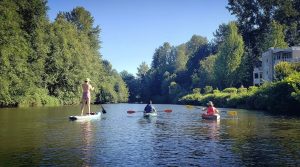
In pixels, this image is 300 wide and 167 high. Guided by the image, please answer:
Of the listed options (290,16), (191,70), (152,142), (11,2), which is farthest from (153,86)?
(152,142)

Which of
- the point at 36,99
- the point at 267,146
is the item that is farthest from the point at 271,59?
the point at 267,146

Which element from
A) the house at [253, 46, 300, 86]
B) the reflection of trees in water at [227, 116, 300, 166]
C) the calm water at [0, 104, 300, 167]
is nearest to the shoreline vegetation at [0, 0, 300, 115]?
the house at [253, 46, 300, 86]

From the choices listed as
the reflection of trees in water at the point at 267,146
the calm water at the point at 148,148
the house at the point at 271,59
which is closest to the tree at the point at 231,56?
the house at the point at 271,59

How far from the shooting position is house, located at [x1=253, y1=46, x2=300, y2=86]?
313 ft

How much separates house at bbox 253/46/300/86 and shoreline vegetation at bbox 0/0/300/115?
336 cm

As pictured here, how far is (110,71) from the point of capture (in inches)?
6570

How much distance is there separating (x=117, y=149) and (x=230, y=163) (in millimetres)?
6491

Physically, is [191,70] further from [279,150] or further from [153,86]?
[279,150]

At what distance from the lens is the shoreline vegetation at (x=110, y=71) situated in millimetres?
70562

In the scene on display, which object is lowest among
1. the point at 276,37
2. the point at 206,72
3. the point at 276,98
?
the point at 276,98

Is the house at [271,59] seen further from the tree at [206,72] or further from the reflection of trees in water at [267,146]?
the reflection of trees in water at [267,146]

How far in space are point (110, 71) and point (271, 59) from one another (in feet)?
258

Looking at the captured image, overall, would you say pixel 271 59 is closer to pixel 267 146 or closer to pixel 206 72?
pixel 206 72

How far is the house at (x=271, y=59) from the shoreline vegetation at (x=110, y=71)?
3.36 m
